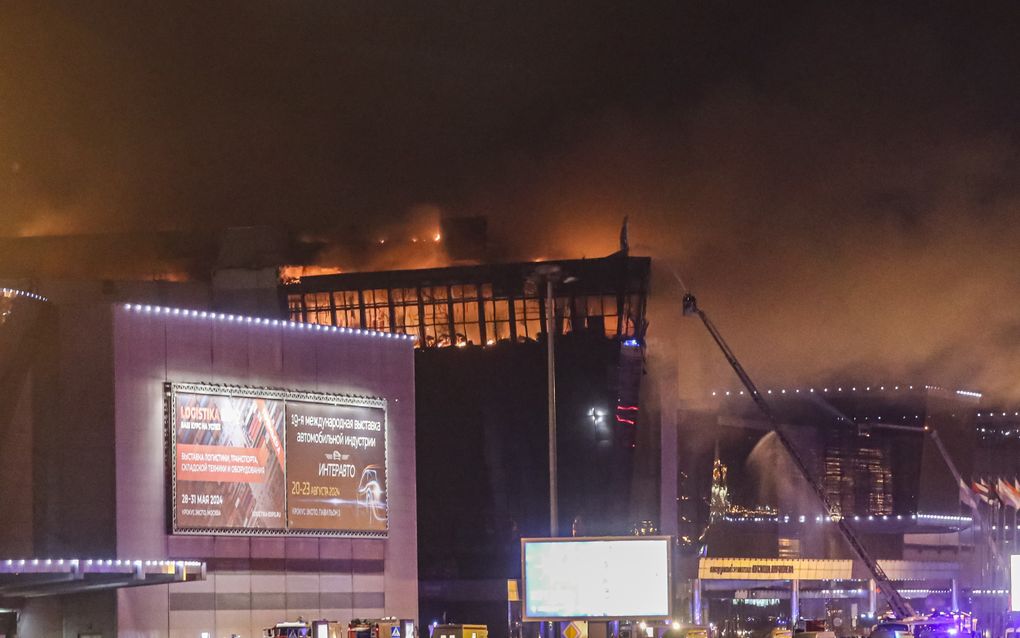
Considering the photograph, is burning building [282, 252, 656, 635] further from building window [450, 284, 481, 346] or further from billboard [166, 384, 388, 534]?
billboard [166, 384, 388, 534]

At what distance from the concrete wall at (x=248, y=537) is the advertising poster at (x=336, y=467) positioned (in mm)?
969

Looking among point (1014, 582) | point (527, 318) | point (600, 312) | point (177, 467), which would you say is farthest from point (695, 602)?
point (177, 467)

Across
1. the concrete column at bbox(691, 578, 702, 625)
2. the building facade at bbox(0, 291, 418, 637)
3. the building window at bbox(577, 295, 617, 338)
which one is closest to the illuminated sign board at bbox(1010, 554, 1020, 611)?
the building facade at bbox(0, 291, 418, 637)

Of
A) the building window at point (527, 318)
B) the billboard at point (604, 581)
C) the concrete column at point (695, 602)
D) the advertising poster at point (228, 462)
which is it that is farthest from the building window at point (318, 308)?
the billboard at point (604, 581)

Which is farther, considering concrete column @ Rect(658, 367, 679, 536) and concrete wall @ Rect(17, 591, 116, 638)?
concrete column @ Rect(658, 367, 679, 536)

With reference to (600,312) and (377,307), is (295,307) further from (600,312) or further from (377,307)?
(600,312)

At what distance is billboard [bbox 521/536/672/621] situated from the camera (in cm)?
3466

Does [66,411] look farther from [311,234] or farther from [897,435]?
[897,435]

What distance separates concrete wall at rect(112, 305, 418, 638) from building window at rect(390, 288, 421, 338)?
175ft

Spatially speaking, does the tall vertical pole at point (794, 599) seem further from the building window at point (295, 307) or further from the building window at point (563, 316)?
the building window at point (295, 307)

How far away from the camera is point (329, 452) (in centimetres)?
5512

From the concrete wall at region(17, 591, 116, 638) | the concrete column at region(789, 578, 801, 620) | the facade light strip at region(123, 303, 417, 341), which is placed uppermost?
the facade light strip at region(123, 303, 417, 341)

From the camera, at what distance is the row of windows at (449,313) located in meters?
111

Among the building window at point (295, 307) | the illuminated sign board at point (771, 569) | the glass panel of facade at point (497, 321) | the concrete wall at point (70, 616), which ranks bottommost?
the illuminated sign board at point (771, 569)
